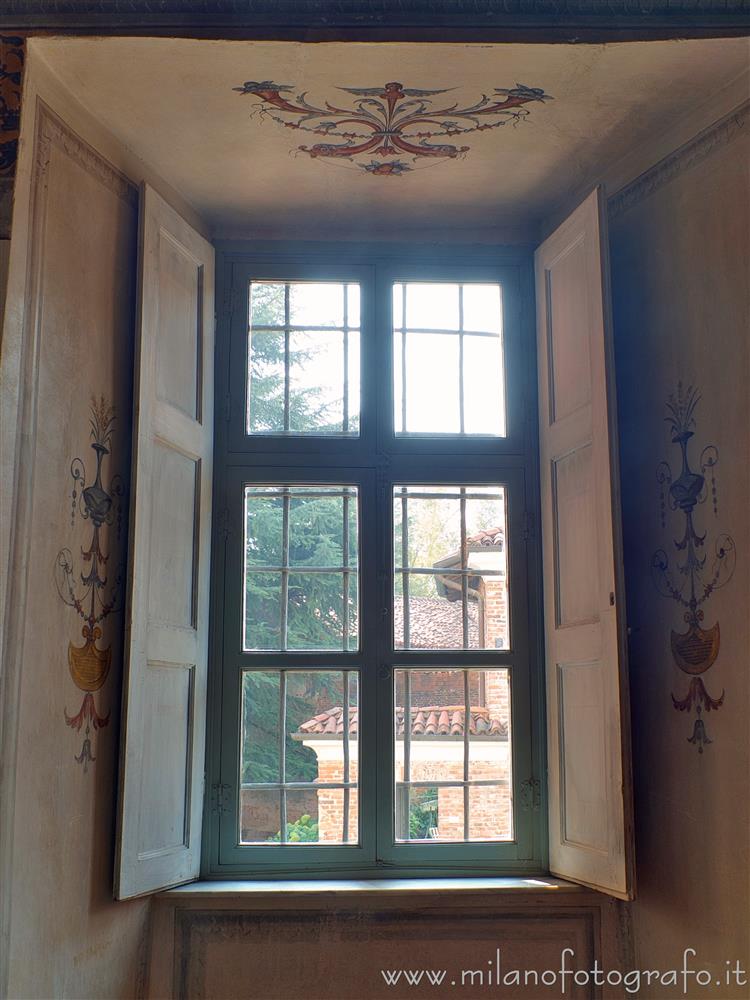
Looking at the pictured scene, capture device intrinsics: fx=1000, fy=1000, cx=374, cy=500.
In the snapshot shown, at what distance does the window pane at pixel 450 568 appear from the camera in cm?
412

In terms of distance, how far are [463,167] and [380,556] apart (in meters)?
1.59

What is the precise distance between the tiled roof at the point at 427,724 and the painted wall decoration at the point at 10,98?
2317 mm

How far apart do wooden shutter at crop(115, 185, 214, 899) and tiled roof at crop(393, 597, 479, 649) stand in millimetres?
799

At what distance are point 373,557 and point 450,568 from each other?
33 cm

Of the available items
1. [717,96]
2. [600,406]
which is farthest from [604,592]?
[717,96]

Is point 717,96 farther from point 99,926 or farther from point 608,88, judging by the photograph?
point 99,926

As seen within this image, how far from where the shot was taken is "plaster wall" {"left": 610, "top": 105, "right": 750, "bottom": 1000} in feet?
10.3

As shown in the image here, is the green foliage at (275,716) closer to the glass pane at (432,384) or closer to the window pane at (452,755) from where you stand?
the window pane at (452,755)

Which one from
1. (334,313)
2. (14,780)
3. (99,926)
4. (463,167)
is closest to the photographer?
(14,780)

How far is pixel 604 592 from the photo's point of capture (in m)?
3.52

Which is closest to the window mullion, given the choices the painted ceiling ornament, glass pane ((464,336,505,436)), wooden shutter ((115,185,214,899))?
wooden shutter ((115,185,214,899))

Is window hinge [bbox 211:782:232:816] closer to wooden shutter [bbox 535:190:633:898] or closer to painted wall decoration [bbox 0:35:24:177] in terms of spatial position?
wooden shutter [bbox 535:190:633:898]

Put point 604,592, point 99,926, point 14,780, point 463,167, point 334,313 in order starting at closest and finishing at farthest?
point 14,780, point 99,926, point 604,592, point 463,167, point 334,313

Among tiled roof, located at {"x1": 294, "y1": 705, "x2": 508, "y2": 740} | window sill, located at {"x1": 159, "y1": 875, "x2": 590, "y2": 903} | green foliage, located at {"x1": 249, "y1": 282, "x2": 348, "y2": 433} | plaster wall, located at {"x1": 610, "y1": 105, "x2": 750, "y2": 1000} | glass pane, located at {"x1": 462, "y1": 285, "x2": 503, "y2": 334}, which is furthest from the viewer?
glass pane, located at {"x1": 462, "y1": 285, "x2": 503, "y2": 334}
